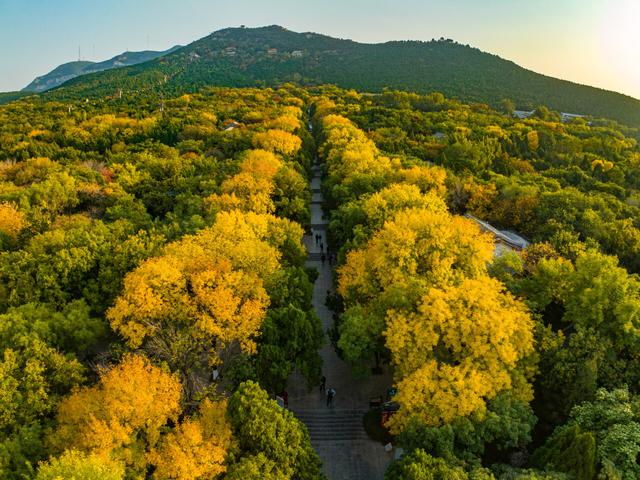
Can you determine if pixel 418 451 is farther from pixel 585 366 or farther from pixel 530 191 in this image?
pixel 530 191

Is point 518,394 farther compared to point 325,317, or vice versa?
point 325,317

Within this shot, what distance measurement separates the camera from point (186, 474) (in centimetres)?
1964

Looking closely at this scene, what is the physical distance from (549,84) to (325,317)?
506 ft

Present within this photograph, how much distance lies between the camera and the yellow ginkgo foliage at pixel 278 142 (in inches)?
2606

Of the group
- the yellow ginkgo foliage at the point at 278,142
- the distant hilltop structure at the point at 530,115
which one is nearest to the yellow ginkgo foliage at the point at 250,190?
the yellow ginkgo foliage at the point at 278,142

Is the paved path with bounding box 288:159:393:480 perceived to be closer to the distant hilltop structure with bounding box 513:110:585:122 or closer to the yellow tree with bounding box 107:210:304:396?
the yellow tree with bounding box 107:210:304:396

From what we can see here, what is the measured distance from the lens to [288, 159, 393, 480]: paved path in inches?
1039

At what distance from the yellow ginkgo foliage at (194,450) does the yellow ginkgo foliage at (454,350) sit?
9.41 metres

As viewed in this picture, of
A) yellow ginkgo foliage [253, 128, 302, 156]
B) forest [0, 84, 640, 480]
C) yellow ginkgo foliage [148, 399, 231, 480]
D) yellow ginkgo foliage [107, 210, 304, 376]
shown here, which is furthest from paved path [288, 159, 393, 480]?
yellow ginkgo foliage [253, 128, 302, 156]

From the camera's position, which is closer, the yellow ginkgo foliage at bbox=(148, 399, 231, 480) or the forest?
the yellow ginkgo foliage at bbox=(148, 399, 231, 480)

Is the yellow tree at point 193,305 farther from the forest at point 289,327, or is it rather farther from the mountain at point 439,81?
the mountain at point 439,81

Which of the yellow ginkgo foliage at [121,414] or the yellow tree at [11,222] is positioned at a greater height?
the yellow tree at [11,222]

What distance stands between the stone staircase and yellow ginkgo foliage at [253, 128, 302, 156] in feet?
144

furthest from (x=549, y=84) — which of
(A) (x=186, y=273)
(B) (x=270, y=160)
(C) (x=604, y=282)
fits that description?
(A) (x=186, y=273)
